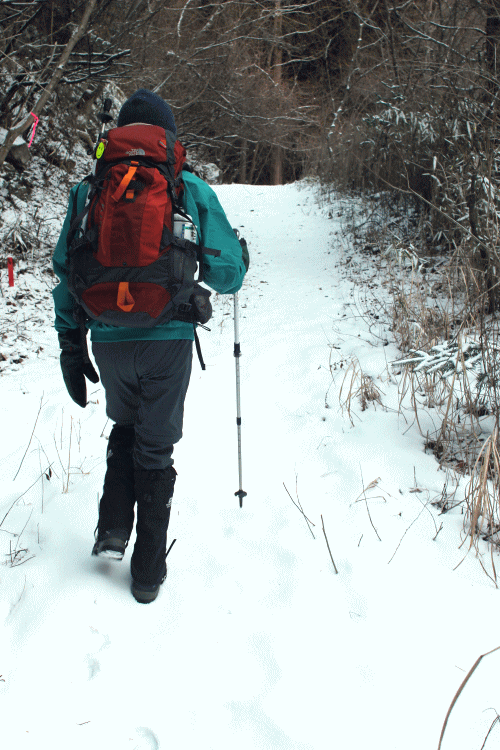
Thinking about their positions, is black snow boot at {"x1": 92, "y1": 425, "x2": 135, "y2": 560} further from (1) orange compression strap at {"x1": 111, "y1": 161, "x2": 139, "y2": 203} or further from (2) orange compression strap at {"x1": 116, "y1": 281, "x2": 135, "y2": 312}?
(1) orange compression strap at {"x1": 111, "y1": 161, "x2": 139, "y2": 203}

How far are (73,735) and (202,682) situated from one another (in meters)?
0.44

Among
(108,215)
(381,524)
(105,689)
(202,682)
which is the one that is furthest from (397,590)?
(108,215)

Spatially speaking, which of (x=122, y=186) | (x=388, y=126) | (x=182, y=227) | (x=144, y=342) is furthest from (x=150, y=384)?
(x=388, y=126)

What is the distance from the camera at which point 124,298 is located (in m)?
1.76

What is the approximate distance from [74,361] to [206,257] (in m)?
0.80

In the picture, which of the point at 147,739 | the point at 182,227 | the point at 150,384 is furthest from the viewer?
the point at 150,384

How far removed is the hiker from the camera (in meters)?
1.81

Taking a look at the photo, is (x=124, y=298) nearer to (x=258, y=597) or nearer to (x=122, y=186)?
(x=122, y=186)

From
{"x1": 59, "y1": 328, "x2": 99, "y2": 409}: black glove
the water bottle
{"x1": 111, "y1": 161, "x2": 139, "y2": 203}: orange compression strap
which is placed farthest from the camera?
{"x1": 59, "y1": 328, "x2": 99, "y2": 409}: black glove

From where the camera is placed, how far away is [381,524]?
8.00 feet

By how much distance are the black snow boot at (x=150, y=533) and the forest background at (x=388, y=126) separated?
4.58 ft

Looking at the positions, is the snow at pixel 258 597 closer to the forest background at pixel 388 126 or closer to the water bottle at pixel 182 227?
the forest background at pixel 388 126

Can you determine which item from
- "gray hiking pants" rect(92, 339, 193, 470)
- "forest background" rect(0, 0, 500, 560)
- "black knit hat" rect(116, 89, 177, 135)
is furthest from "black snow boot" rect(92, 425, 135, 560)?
"forest background" rect(0, 0, 500, 560)

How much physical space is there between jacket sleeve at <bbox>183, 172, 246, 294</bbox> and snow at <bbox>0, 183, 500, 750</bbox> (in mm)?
1206
